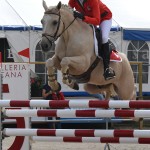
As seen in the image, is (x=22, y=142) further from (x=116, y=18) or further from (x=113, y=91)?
(x=116, y=18)

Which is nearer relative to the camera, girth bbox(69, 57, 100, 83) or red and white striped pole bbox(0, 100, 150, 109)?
red and white striped pole bbox(0, 100, 150, 109)

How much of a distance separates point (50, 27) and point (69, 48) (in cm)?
46

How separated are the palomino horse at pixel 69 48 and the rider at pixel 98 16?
13 cm

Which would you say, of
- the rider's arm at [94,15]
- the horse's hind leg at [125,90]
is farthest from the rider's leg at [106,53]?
the horse's hind leg at [125,90]

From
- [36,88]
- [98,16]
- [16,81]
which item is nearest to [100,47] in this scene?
[98,16]

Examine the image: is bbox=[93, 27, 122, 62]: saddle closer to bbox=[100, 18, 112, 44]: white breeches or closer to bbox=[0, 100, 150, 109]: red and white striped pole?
bbox=[100, 18, 112, 44]: white breeches

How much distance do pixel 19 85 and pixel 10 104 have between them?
4.15 feet

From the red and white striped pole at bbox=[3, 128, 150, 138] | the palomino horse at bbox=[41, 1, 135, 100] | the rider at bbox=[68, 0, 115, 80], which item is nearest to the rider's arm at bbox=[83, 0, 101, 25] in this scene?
the rider at bbox=[68, 0, 115, 80]

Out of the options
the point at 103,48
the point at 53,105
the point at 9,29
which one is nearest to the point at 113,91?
the point at 103,48

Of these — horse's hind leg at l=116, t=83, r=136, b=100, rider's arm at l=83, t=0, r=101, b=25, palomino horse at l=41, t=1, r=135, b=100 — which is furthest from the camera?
horse's hind leg at l=116, t=83, r=136, b=100

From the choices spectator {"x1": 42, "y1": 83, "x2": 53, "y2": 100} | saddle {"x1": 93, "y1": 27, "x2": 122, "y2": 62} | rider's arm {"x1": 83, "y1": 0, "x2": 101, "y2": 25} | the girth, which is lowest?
spectator {"x1": 42, "y1": 83, "x2": 53, "y2": 100}

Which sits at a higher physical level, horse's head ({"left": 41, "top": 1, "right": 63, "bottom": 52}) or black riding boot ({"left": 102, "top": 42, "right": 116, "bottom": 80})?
horse's head ({"left": 41, "top": 1, "right": 63, "bottom": 52})

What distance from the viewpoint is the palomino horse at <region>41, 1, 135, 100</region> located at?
6434 millimetres

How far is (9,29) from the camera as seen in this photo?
12891mm
